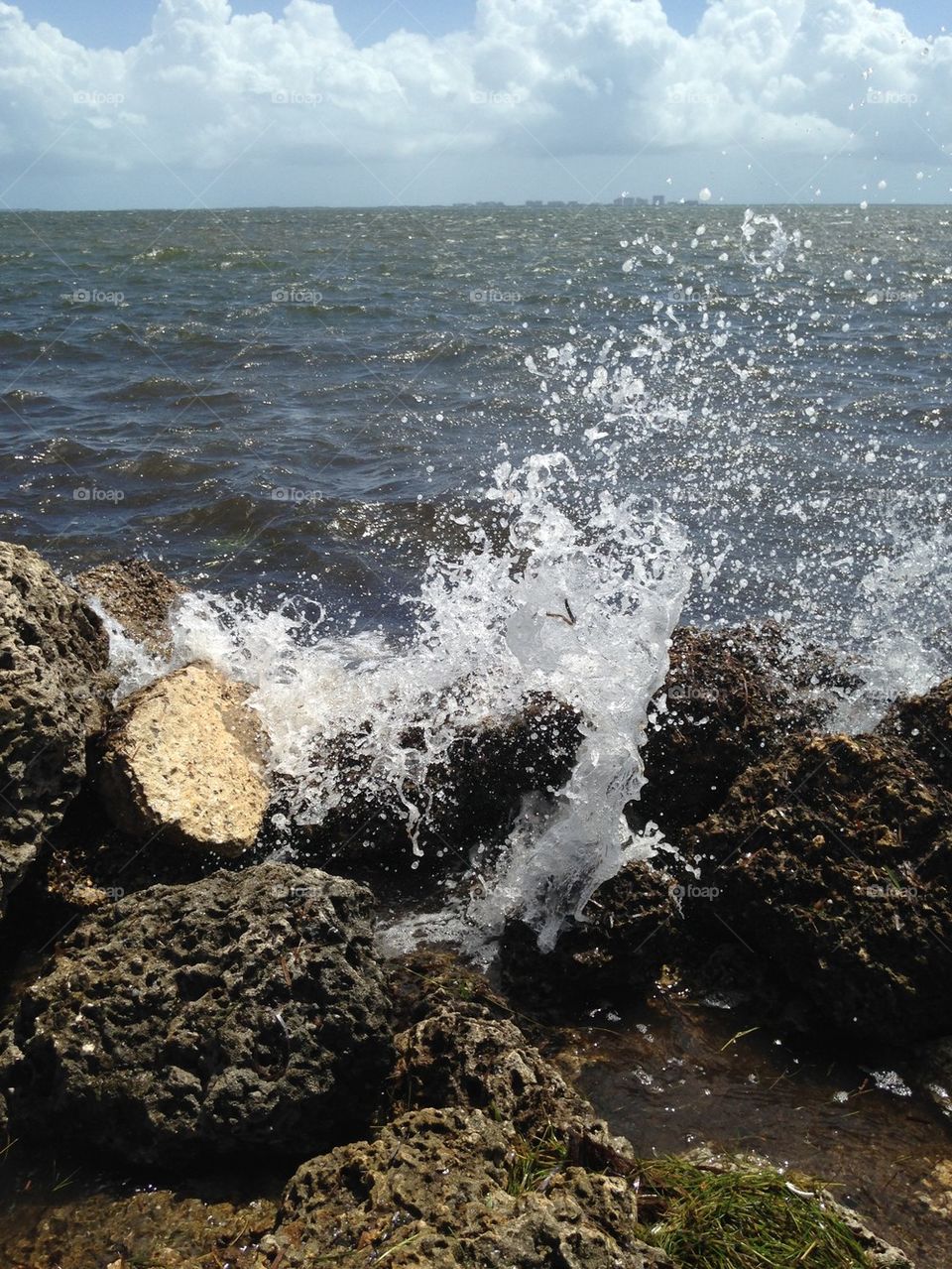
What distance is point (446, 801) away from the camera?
4.57 metres

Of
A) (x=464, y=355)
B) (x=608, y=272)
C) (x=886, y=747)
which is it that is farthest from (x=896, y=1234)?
(x=608, y=272)

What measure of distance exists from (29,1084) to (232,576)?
17.0 feet

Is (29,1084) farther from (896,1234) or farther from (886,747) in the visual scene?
(886,747)

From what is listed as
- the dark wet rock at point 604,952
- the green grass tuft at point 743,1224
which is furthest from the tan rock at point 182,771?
the green grass tuft at point 743,1224

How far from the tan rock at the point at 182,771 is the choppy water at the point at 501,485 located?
275 millimetres

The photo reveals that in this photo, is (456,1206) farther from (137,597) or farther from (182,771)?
(137,597)

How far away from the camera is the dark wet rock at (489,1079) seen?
3018mm

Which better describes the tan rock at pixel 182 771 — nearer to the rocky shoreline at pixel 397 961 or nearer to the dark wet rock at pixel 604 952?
the rocky shoreline at pixel 397 961

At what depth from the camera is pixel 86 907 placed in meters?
4.07

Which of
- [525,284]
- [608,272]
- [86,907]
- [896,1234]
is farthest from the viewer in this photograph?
[608,272]

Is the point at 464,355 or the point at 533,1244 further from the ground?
the point at 464,355

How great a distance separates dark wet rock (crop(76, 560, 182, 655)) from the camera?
556 centimetres

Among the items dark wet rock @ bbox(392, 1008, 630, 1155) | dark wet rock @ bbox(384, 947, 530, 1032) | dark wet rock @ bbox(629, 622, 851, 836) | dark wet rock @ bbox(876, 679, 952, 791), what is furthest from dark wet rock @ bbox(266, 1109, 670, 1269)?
dark wet rock @ bbox(876, 679, 952, 791)

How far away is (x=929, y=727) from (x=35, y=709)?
3.50 meters
